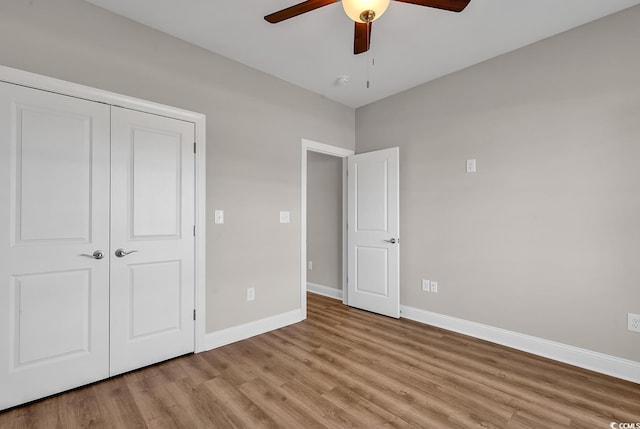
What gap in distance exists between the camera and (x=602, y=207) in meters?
2.29

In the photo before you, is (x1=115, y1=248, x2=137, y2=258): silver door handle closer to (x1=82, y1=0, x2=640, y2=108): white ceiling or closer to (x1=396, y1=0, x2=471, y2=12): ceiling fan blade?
(x1=82, y1=0, x2=640, y2=108): white ceiling

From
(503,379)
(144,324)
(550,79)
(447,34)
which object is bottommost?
(503,379)

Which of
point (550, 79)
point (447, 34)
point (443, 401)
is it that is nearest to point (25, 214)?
point (443, 401)

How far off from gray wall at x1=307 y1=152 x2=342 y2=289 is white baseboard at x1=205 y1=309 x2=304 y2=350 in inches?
45.7

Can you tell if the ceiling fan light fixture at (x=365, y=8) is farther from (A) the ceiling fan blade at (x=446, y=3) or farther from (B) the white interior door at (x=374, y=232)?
(B) the white interior door at (x=374, y=232)

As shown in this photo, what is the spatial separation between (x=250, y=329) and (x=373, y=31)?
2.98m

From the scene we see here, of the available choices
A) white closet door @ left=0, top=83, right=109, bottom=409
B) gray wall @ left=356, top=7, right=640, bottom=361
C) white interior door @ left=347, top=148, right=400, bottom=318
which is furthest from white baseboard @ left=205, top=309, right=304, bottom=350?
gray wall @ left=356, top=7, right=640, bottom=361

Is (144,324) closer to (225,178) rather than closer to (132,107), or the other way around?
(225,178)

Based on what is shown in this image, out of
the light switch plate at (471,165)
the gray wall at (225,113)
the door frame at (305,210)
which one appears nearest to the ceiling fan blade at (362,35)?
the gray wall at (225,113)

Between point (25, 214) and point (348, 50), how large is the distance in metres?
2.78

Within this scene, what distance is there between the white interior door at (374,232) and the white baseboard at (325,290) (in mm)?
380

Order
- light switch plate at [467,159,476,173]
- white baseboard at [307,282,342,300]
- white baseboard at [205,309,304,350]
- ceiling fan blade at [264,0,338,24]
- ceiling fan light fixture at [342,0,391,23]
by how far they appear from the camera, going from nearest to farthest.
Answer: ceiling fan light fixture at [342,0,391,23]
ceiling fan blade at [264,0,338,24]
white baseboard at [205,309,304,350]
light switch plate at [467,159,476,173]
white baseboard at [307,282,342,300]

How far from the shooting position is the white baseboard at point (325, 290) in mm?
4328

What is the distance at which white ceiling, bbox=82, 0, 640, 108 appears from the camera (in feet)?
7.07
